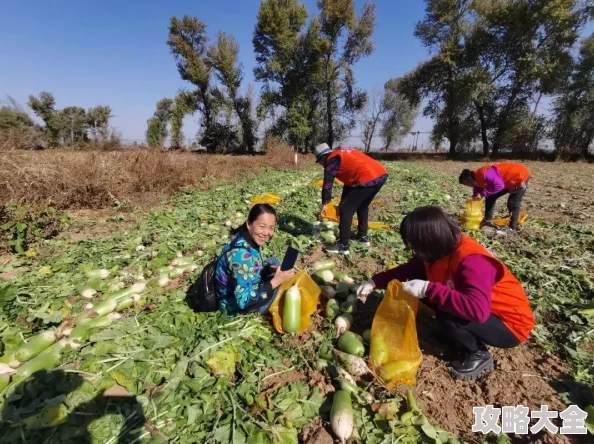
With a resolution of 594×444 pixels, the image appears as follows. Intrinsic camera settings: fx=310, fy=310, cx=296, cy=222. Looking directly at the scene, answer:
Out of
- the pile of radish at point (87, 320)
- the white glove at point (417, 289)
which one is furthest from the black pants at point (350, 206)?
the white glove at point (417, 289)

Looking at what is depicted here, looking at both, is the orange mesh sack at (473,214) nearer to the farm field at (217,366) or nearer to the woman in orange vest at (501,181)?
the woman in orange vest at (501,181)

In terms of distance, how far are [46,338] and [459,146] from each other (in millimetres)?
31622

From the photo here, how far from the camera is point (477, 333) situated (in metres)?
2.30

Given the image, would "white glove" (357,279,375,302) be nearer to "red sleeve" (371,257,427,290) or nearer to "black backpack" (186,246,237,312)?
"red sleeve" (371,257,427,290)

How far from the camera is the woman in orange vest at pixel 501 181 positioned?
525 centimetres

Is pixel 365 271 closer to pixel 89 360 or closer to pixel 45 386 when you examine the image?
pixel 89 360

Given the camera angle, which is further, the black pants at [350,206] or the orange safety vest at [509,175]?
the orange safety vest at [509,175]

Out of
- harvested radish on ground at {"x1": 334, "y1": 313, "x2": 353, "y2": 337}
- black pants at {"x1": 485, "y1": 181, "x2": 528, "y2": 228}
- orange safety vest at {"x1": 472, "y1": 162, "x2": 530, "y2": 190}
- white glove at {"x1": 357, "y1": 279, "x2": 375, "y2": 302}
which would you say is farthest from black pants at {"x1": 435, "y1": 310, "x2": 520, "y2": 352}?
black pants at {"x1": 485, "y1": 181, "x2": 528, "y2": 228}

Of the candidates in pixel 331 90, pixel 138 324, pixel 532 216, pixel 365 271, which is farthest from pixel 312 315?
pixel 331 90

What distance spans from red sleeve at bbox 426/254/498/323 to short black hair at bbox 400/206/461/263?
0.17m

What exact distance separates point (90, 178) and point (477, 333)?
7.53 m

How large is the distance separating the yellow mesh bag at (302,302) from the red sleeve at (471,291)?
115 centimetres

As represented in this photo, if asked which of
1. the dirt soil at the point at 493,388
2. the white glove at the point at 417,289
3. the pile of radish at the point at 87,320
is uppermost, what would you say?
the white glove at the point at 417,289

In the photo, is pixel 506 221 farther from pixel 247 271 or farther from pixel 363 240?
pixel 247 271
